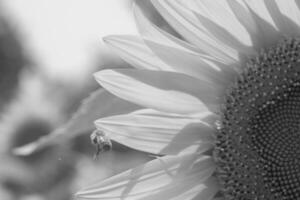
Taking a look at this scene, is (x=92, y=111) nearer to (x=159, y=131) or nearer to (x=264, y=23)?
(x=159, y=131)

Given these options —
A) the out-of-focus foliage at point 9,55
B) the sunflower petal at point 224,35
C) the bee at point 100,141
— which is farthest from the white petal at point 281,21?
the out-of-focus foliage at point 9,55

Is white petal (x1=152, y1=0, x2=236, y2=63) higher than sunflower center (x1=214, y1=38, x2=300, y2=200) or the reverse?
higher

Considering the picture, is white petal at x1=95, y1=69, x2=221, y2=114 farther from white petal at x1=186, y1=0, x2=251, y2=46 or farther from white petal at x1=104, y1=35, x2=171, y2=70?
white petal at x1=186, y1=0, x2=251, y2=46

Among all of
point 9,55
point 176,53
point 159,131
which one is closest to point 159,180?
point 159,131

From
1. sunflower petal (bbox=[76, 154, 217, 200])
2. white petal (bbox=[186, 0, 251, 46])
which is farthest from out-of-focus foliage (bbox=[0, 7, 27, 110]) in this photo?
white petal (bbox=[186, 0, 251, 46])

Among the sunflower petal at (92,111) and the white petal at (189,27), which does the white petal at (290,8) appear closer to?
the white petal at (189,27)
